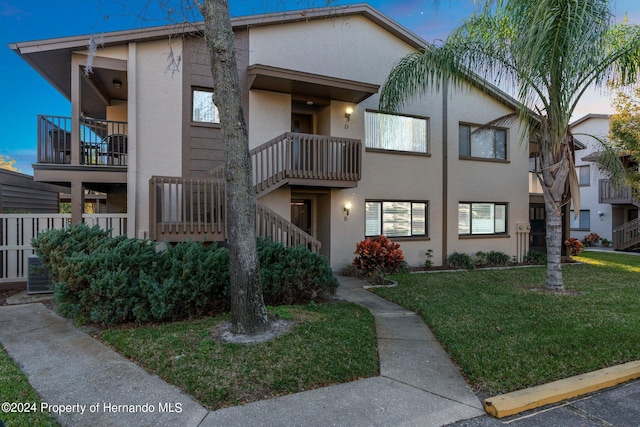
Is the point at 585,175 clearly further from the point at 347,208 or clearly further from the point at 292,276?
the point at 292,276

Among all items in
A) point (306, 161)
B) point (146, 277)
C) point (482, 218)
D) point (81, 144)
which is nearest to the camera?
point (146, 277)

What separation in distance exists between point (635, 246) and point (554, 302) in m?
17.5

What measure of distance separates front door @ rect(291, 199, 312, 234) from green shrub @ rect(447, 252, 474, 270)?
4.97m

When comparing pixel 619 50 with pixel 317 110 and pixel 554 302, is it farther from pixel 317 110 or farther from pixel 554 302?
pixel 317 110

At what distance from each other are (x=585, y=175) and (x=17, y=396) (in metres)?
30.3

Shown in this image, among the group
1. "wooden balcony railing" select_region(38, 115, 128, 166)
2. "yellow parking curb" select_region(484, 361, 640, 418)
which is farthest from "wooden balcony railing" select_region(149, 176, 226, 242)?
"yellow parking curb" select_region(484, 361, 640, 418)

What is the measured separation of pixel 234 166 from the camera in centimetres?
459

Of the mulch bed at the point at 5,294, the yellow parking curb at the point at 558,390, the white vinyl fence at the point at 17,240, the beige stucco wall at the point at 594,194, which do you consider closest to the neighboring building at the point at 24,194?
the white vinyl fence at the point at 17,240

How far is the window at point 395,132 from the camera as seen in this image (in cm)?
1134

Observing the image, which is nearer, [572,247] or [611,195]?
[572,247]

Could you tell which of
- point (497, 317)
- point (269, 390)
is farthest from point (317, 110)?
point (269, 390)

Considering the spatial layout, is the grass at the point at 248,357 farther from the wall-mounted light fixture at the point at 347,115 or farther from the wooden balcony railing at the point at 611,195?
the wooden balcony railing at the point at 611,195

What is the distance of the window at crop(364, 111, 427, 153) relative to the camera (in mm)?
11336

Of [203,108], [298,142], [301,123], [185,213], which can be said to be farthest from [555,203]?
[203,108]
